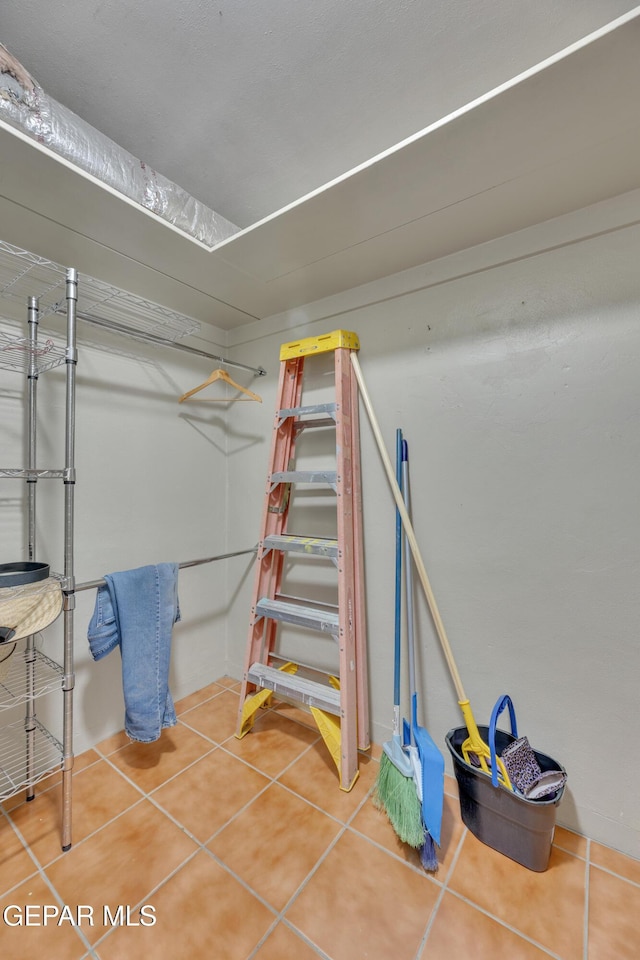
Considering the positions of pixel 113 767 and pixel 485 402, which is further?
pixel 113 767

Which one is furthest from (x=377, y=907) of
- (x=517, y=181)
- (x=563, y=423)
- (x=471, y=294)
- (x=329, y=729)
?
(x=517, y=181)

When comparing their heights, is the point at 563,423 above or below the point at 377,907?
above

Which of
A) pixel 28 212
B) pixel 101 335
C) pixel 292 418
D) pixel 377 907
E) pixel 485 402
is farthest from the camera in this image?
pixel 292 418

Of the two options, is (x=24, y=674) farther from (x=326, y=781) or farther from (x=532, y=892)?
(x=532, y=892)

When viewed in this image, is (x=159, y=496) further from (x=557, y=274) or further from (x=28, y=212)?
(x=557, y=274)

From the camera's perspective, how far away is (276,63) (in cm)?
105

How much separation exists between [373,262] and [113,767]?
2363 millimetres

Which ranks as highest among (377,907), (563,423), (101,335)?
(101,335)

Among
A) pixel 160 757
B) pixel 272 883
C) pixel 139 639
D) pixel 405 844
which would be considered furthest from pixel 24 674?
pixel 405 844

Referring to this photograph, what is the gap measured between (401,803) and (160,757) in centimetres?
105

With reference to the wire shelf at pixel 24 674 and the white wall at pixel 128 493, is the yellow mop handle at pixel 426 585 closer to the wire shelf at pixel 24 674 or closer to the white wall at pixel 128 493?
the white wall at pixel 128 493

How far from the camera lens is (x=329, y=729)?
1.54m

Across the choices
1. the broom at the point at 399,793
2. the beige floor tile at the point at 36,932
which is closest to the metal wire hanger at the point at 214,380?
the broom at the point at 399,793

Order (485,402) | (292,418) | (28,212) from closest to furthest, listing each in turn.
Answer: (28,212) < (485,402) < (292,418)
